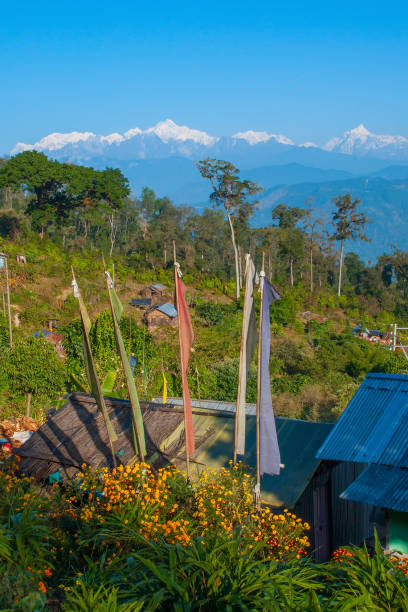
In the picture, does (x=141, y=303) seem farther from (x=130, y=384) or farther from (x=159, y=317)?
(x=130, y=384)

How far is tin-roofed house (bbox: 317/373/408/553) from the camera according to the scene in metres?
6.32

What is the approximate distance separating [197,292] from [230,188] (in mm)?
7689

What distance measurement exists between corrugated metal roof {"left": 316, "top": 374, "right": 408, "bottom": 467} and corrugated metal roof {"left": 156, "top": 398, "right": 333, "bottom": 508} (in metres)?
1.01

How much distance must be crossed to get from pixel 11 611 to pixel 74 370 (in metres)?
16.2

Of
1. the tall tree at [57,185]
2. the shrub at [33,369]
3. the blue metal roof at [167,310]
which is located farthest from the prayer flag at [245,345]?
the tall tree at [57,185]

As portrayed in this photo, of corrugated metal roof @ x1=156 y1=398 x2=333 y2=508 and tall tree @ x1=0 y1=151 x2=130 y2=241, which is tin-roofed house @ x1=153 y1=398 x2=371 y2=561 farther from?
tall tree @ x1=0 y1=151 x2=130 y2=241

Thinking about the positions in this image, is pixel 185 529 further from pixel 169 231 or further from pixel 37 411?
pixel 169 231

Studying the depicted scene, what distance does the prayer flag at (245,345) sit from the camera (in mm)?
7617

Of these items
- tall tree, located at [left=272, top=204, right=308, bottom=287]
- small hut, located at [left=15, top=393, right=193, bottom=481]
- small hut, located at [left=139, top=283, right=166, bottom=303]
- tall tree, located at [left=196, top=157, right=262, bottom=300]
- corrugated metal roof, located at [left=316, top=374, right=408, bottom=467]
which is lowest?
small hut, located at [left=139, top=283, right=166, bottom=303]

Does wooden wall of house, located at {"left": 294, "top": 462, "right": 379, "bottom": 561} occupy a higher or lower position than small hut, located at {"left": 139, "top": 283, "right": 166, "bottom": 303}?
lower

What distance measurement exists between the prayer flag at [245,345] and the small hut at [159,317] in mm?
19602

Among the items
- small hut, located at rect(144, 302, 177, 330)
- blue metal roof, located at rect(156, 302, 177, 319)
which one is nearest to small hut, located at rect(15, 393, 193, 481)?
small hut, located at rect(144, 302, 177, 330)

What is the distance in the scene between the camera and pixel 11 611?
4125 mm

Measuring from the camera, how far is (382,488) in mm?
6379
